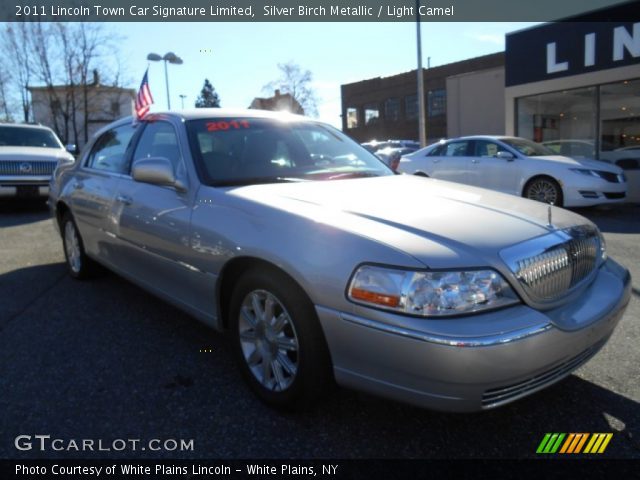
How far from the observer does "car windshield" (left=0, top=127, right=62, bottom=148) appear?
10.6m

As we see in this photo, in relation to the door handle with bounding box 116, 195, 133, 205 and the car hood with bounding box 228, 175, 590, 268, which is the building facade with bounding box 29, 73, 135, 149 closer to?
the door handle with bounding box 116, 195, 133, 205

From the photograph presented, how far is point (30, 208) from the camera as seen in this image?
10688mm

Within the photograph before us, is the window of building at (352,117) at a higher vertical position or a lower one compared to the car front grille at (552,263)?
higher

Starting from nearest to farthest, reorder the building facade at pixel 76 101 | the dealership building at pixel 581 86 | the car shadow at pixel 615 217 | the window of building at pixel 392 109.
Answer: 1. the car shadow at pixel 615 217
2. the dealership building at pixel 581 86
3. the building facade at pixel 76 101
4. the window of building at pixel 392 109

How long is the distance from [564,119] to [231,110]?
1152cm

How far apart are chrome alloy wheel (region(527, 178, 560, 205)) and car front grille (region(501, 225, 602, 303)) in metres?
6.82

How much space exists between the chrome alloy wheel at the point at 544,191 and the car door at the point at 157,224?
7.21 metres

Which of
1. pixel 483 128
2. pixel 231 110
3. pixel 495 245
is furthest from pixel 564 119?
pixel 483 128

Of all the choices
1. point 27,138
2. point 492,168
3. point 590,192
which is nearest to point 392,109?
point 492,168

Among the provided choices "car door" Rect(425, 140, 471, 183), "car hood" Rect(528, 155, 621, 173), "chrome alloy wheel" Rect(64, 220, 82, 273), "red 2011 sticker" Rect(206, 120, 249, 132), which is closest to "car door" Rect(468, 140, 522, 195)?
"car door" Rect(425, 140, 471, 183)

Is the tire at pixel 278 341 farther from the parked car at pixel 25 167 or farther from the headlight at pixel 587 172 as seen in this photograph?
the parked car at pixel 25 167

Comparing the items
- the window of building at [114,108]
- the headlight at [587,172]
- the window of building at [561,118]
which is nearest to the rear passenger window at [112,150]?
the headlight at [587,172]

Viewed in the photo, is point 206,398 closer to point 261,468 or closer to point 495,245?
point 261,468

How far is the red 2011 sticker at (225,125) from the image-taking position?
11.1ft
